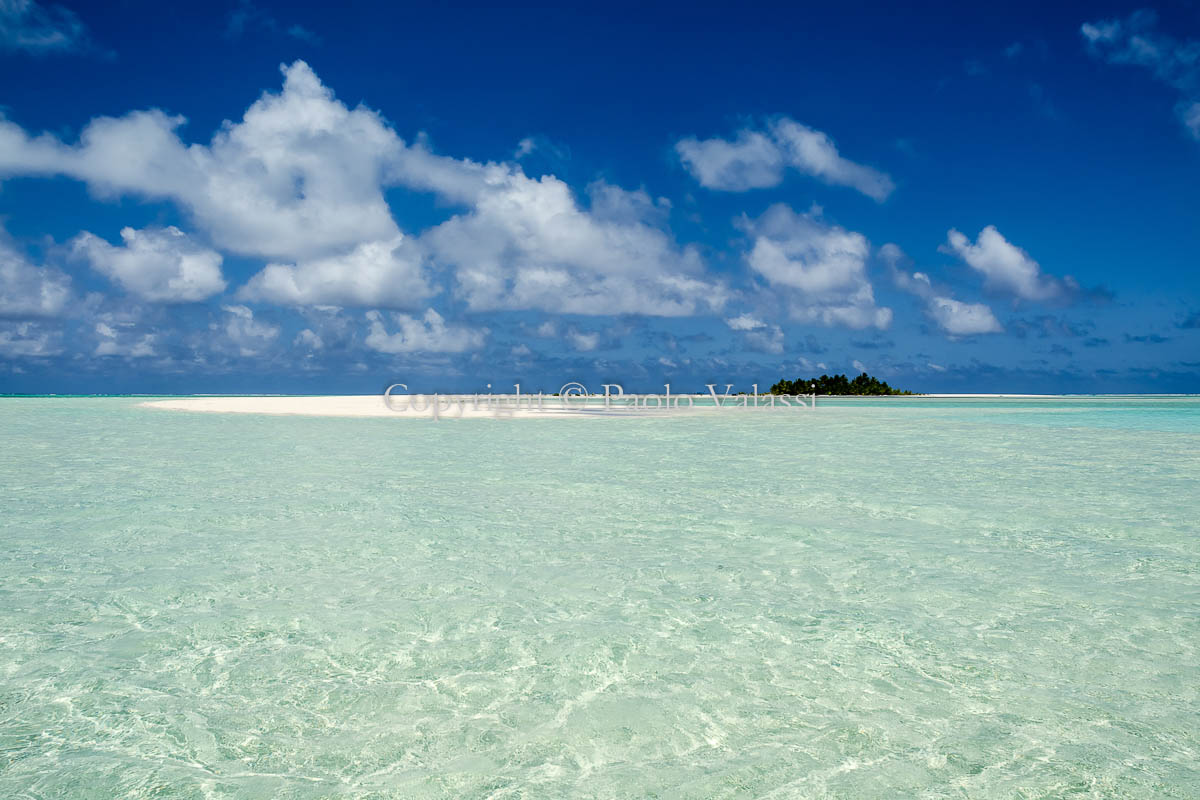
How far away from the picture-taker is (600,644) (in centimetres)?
343

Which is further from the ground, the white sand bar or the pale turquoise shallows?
the white sand bar

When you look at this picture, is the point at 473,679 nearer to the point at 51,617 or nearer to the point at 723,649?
the point at 723,649

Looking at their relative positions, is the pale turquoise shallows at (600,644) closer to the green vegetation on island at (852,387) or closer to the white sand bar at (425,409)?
the white sand bar at (425,409)

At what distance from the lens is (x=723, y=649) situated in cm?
335

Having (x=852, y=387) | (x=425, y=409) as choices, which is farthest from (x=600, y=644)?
(x=852, y=387)

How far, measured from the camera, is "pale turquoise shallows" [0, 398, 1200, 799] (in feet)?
7.75

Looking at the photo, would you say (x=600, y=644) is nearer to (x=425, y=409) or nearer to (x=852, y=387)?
(x=425, y=409)

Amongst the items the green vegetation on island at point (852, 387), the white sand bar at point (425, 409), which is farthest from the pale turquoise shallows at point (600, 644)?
the green vegetation on island at point (852, 387)

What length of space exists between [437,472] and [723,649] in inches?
268

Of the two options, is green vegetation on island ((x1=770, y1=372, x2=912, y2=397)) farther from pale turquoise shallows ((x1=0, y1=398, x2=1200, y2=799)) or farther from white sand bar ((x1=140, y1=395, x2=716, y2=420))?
pale turquoise shallows ((x1=0, y1=398, x2=1200, y2=799))

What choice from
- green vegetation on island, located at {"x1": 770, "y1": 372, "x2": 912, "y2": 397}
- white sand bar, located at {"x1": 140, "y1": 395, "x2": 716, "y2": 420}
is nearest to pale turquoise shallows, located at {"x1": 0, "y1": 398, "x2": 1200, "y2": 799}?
white sand bar, located at {"x1": 140, "y1": 395, "x2": 716, "y2": 420}

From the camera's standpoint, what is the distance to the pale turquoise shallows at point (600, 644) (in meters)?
2.36

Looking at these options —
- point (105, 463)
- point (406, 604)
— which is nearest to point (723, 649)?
point (406, 604)

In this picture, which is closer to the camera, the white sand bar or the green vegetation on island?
the white sand bar
